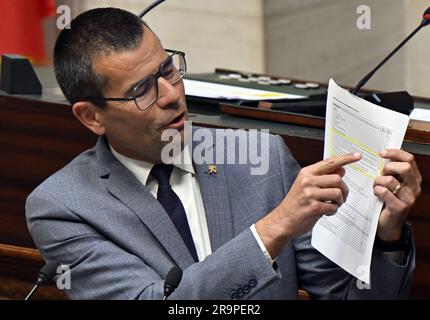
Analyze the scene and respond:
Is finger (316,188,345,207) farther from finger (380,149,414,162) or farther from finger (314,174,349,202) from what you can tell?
finger (380,149,414,162)

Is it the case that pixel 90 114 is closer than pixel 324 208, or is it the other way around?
pixel 324 208

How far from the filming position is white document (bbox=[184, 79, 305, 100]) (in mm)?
3094

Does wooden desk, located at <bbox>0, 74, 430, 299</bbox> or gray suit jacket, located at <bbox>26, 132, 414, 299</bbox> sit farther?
wooden desk, located at <bbox>0, 74, 430, 299</bbox>

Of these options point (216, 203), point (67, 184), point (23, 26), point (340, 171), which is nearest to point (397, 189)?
point (340, 171)

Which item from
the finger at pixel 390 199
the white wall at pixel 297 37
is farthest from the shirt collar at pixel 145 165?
the white wall at pixel 297 37

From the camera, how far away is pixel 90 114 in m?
2.60

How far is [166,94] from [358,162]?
47 cm

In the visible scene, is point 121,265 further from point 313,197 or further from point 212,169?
point 313,197

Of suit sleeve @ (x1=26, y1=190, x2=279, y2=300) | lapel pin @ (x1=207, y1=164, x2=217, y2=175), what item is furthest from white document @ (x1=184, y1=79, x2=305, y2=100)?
suit sleeve @ (x1=26, y1=190, x2=279, y2=300)

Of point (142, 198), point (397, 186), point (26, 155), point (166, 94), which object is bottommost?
point (26, 155)

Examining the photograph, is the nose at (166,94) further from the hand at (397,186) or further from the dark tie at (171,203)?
the hand at (397,186)

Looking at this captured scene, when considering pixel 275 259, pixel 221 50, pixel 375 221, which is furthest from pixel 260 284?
pixel 221 50

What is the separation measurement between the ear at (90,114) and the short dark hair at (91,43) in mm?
18

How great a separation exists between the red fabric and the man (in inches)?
82.3
